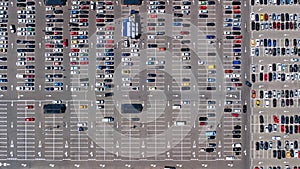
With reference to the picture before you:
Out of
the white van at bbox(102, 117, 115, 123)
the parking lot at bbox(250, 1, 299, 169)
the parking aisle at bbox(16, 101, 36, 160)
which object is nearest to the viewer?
the parking lot at bbox(250, 1, 299, 169)

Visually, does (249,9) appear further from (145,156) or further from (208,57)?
(145,156)

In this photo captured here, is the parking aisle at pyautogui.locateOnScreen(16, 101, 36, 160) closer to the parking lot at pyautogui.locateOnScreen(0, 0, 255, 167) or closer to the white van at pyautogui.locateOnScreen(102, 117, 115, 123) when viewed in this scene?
the parking lot at pyautogui.locateOnScreen(0, 0, 255, 167)

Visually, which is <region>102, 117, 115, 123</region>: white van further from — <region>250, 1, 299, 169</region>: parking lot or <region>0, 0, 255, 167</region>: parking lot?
<region>250, 1, 299, 169</region>: parking lot

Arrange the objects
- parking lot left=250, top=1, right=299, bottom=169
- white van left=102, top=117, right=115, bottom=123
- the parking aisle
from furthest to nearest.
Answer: the parking aisle, white van left=102, top=117, right=115, bottom=123, parking lot left=250, top=1, right=299, bottom=169

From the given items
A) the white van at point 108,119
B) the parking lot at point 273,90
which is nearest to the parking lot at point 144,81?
the white van at point 108,119

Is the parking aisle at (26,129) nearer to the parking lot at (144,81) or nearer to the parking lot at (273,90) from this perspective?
the parking lot at (144,81)

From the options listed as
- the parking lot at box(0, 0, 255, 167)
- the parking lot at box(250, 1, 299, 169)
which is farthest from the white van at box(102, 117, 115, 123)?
the parking lot at box(250, 1, 299, 169)

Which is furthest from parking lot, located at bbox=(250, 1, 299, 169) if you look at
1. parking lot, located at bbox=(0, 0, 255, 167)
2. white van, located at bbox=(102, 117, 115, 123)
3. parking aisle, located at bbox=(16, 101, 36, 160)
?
parking aisle, located at bbox=(16, 101, 36, 160)

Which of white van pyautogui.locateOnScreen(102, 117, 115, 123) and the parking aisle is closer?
white van pyautogui.locateOnScreen(102, 117, 115, 123)

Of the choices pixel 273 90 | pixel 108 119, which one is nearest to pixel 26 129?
pixel 108 119

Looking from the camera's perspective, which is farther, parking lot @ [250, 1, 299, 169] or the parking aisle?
the parking aisle

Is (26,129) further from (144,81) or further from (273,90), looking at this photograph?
(273,90)
